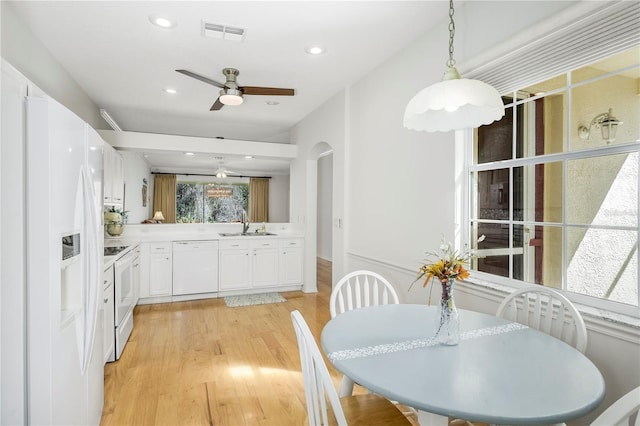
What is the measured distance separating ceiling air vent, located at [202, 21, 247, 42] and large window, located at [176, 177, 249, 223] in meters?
8.27

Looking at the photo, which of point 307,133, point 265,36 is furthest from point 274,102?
point 265,36

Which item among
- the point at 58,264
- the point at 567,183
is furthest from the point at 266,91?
the point at 567,183

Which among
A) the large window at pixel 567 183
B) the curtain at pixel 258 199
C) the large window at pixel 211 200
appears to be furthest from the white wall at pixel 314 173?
the large window at pixel 211 200

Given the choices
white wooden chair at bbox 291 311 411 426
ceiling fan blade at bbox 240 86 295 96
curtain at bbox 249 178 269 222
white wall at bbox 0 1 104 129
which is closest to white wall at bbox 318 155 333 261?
curtain at bbox 249 178 269 222

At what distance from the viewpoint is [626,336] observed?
1.45 meters

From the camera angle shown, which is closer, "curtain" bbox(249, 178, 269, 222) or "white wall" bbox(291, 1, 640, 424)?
"white wall" bbox(291, 1, 640, 424)

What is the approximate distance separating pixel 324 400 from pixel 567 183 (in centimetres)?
168

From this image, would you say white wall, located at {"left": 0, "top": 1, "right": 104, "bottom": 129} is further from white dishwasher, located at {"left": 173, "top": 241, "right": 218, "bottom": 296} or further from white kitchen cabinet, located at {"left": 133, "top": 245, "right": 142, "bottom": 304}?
white dishwasher, located at {"left": 173, "top": 241, "right": 218, "bottom": 296}

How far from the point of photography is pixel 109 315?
275 centimetres

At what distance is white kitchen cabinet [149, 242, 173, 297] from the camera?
455cm

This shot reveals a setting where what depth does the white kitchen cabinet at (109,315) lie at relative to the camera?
2643 millimetres

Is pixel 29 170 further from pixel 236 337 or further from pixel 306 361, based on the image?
pixel 236 337

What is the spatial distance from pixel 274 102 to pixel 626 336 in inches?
158

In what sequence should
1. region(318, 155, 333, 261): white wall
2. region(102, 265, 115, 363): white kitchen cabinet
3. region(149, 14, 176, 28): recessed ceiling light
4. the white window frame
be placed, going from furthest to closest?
region(318, 155, 333, 261): white wall, region(102, 265, 115, 363): white kitchen cabinet, region(149, 14, 176, 28): recessed ceiling light, the white window frame
